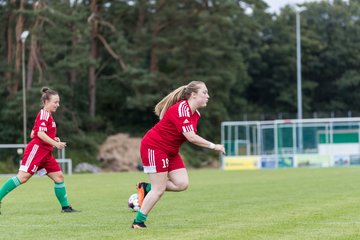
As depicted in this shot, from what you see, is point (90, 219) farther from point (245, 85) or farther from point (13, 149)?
point (245, 85)

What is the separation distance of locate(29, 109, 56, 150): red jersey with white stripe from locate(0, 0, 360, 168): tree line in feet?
118

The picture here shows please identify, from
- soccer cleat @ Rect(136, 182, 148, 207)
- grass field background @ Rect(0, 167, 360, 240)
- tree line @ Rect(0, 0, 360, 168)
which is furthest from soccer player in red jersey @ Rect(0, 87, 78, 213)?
tree line @ Rect(0, 0, 360, 168)

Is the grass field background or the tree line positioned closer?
the grass field background

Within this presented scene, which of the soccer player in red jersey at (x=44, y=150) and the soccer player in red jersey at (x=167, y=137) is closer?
the soccer player in red jersey at (x=167, y=137)

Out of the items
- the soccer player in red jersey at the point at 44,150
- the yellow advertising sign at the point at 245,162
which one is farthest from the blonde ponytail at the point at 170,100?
the yellow advertising sign at the point at 245,162

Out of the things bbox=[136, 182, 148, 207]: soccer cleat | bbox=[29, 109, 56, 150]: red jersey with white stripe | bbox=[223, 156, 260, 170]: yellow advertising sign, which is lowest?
bbox=[223, 156, 260, 170]: yellow advertising sign

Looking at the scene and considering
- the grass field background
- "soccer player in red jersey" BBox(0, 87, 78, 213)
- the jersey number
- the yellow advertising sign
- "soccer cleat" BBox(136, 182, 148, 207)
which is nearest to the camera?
the grass field background

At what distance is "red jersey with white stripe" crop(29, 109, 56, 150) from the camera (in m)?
12.6

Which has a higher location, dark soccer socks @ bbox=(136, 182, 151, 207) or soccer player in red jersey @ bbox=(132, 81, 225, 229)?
soccer player in red jersey @ bbox=(132, 81, 225, 229)

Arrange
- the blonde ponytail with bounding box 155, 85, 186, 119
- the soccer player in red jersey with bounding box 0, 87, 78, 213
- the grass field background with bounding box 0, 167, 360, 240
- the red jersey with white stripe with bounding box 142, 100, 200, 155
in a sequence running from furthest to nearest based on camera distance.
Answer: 1. the soccer player in red jersey with bounding box 0, 87, 78, 213
2. the blonde ponytail with bounding box 155, 85, 186, 119
3. the red jersey with white stripe with bounding box 142, 100, 200, 155
4. the grass field background with bounding box 0, 167, 360, 240

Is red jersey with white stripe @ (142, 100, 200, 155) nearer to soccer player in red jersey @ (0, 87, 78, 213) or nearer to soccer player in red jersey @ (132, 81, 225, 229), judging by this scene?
soccer player in red jersey @ (132, 81, 225, 229)

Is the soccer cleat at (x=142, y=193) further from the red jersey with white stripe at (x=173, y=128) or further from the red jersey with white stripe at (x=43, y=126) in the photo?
the red jersey with white stripe at (x=43, y=126)

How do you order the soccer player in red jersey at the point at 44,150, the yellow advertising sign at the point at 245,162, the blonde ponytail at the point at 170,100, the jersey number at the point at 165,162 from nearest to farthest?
the jersey number at the point at 165,162 < the blonde ponytail at the point at 170,100 < the soccer player in red jersey at the point at 44,150 < the yellow advertising sign at the point at 245,162

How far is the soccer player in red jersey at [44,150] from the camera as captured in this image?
12617 mm
